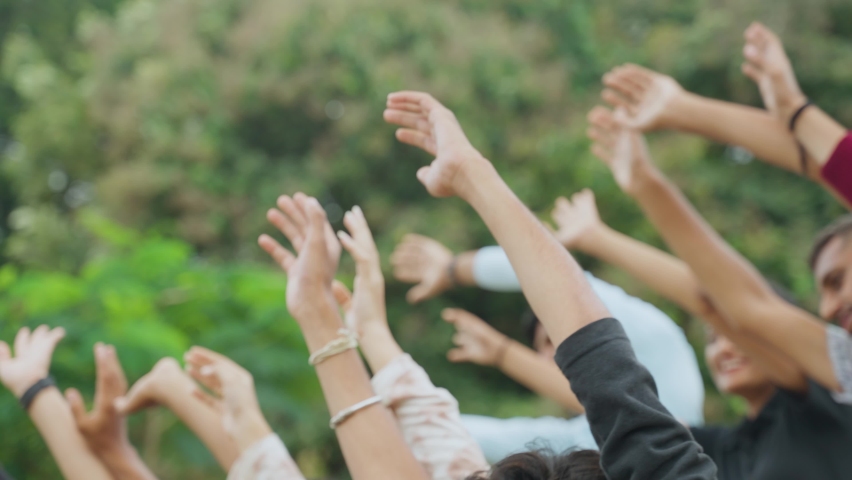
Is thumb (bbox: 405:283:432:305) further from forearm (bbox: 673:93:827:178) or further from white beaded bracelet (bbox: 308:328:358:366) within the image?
white beaded bracelet (bbox: 308:328:358:366)

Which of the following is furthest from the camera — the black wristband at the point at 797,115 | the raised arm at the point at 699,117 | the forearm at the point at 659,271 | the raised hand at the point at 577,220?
the raised hand at the point at 577,220

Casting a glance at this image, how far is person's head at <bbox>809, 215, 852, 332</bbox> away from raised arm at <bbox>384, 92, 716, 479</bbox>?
111cm

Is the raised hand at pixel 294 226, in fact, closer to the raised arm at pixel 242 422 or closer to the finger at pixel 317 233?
the finger at pixel 317 233

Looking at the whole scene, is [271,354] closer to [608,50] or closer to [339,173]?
[339,173]

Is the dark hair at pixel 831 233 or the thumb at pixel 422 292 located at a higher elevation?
the thumb at pixel 422 292

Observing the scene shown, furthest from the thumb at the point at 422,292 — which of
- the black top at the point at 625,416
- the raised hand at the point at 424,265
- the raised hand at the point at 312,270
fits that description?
the black top at the point at 625,416

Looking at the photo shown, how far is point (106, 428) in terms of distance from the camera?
2.33m

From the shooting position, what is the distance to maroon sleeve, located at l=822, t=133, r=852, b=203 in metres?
1.82

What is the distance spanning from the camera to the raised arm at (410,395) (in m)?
1.68

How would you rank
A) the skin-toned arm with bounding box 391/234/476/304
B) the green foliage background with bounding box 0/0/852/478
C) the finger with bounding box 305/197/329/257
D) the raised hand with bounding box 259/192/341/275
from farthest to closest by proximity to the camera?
the green foliage background with bounding box 0/0/852/478
the skin-toned arm with bounding box 391/234/476/304
the raised hand with bounding box 259/192/341/275
the finger with bounding box 305/197/329/257

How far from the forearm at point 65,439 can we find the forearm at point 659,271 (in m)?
1.65

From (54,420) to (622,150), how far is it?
6.01ft

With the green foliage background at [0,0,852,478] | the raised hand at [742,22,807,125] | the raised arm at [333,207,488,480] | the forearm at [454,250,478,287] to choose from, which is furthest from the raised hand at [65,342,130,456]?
the green foliage background at [0,0,852,478]

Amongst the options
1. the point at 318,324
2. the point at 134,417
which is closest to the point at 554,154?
the point at 134,417
